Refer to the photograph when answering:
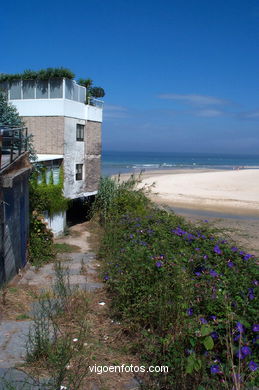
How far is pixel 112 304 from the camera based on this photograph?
7.93 metres

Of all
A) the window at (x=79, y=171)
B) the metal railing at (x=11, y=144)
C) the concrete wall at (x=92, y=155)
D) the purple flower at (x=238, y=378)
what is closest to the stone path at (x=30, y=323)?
the purple flower at (x=238, y=378)

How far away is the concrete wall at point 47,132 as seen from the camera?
60.3 feet

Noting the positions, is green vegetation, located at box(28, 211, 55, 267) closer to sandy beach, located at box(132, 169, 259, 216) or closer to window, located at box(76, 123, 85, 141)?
window, located at box(76, 123, 85, 141)

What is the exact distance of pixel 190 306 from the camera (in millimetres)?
6145

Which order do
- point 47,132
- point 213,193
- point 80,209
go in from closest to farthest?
1. point 47,132
2. point 80,209
3. point 213,193

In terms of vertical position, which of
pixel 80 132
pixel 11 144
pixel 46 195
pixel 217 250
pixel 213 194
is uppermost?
pixel 80 132

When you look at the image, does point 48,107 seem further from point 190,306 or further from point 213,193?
point 213,193

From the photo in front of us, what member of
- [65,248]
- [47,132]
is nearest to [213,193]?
[47,132]

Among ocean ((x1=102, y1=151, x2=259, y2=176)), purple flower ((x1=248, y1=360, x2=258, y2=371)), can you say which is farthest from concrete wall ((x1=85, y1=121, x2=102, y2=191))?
ocean ((x1=102, y1=151, x2=259, y2=176))

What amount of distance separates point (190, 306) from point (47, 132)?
14.3m

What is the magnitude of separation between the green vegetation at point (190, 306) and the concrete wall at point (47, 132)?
9.61 meters

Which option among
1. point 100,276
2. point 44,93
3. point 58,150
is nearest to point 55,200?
point 58,150

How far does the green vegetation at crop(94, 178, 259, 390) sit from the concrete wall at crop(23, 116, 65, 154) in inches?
379

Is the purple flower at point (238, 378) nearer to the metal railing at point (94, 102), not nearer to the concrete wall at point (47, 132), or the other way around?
the concrete wall at point (47, 132)
